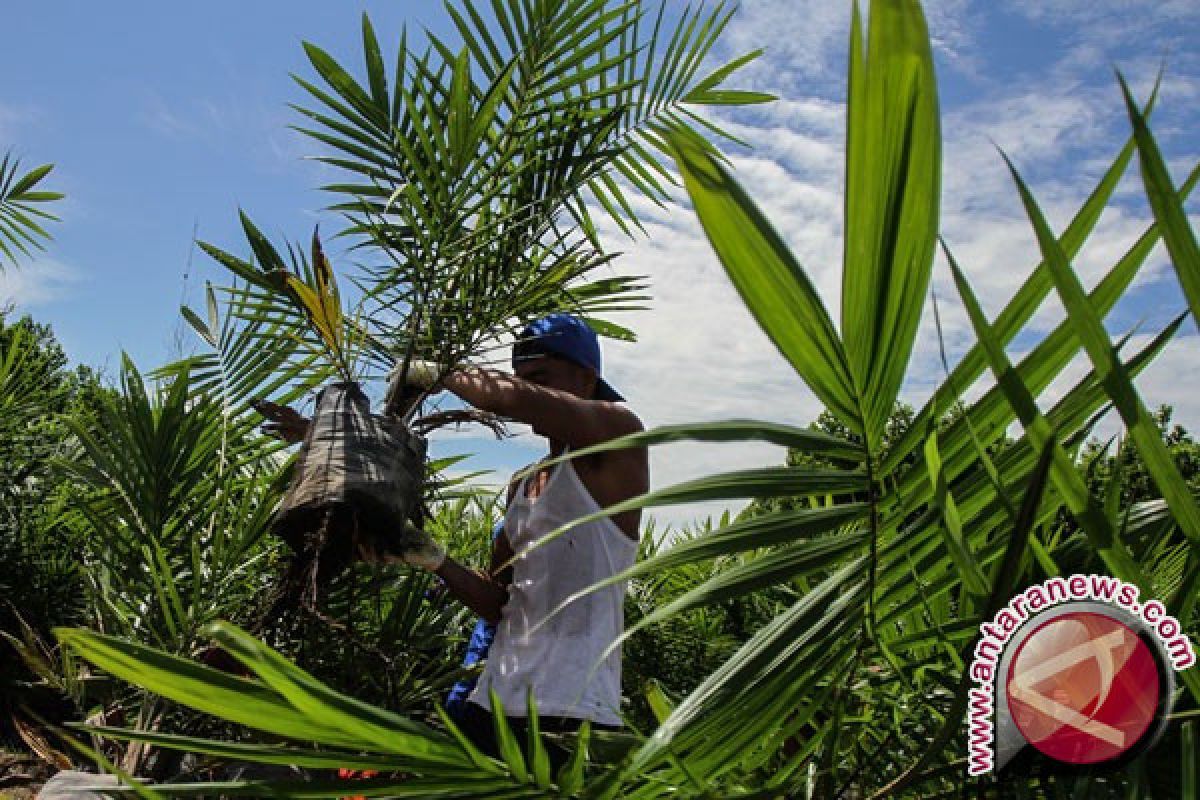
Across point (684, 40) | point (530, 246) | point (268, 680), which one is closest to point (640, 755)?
point (268, 680)

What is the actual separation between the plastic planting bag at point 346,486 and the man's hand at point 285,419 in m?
0.21

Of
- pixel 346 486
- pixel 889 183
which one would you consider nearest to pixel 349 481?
pixel 346 486

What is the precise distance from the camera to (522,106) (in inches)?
81.4

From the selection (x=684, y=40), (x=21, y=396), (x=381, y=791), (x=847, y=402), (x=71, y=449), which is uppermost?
(x=684, y=40)

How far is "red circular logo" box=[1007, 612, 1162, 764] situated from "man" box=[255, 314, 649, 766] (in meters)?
1.32

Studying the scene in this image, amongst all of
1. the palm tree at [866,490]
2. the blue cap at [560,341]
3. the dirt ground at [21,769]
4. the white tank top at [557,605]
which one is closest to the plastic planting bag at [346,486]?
the white tank top at [557,605]

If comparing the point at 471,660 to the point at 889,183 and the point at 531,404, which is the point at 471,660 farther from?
the point at 889,183

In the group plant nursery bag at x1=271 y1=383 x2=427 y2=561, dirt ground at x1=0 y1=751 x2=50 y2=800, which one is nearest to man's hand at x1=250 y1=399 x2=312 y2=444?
plant nursery bag at x1=271 y1=383 x2=427 y2=561

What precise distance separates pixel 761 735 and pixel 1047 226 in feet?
1.00

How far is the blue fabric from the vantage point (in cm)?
199

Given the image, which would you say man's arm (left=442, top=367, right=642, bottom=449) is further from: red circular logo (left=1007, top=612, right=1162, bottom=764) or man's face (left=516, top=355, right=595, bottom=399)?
red circular logo (left=1007, top=612, right=1162, bottom=764)

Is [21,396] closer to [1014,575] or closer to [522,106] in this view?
[522,106]

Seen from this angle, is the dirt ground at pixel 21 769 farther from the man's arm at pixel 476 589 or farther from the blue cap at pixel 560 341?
the blue cap at pixel 560 341

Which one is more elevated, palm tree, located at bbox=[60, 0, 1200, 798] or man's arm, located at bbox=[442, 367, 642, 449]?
man's arm, located at bbox=[442, 367, 642, 449]
